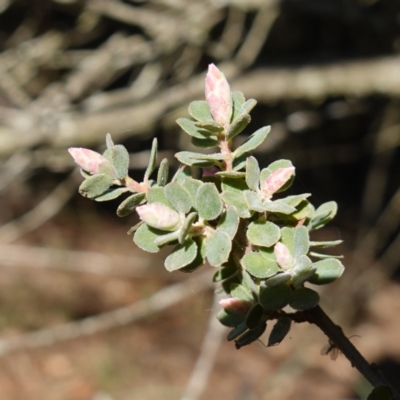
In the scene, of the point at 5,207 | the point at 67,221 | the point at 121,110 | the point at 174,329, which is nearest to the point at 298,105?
the point at 121,110

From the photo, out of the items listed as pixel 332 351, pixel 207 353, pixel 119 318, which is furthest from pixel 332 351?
pixel 207 353

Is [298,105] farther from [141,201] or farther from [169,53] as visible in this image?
→ [141,201]

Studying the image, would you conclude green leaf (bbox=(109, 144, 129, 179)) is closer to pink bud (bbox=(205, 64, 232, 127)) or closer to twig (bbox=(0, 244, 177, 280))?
pink bud (bbox=(205, 64, 232, 127))

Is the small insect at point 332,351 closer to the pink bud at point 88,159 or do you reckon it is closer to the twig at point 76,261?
the pink bud at point 88,159

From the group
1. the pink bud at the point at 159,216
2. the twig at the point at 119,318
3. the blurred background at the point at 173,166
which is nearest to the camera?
the pink bud at the point at 159,216

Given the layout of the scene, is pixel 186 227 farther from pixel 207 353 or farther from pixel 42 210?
pixel 42 210

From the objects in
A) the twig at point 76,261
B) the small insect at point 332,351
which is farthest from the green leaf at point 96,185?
the twig at point 76,261

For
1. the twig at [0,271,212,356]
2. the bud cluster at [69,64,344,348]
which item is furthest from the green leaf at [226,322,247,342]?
the twig at [0,271,212,356]
